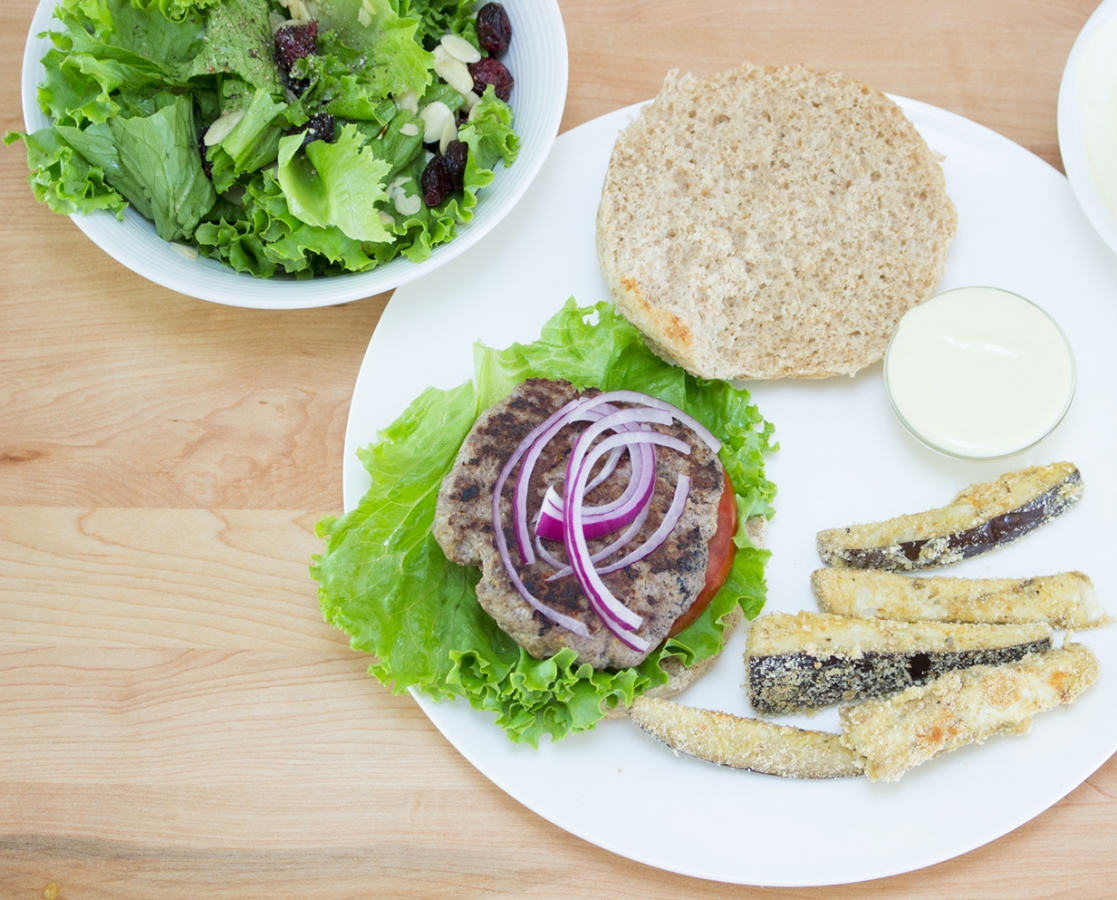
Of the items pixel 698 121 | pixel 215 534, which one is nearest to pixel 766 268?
pixel 698 121

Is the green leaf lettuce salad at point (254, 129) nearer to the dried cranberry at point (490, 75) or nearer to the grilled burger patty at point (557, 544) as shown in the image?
the dried cranberry at point (490, 75)

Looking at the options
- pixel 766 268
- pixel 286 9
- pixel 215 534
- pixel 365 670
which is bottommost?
pixel 365 670

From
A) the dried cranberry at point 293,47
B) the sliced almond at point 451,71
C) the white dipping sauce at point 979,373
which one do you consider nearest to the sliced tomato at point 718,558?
the white dipping sauce at point 979,373

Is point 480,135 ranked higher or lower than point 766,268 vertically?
higher

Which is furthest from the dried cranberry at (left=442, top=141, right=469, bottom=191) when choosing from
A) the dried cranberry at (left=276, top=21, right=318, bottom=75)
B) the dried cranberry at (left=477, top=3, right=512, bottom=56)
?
the dried cranberry at (left=276, top=21, right=318, bottom=75)

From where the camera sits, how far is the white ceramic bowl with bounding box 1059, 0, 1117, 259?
2.83 metres

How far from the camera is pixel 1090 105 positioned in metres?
Result: 2.95

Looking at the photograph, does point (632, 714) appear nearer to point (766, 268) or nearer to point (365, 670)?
point (365, 670)

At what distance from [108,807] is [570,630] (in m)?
1.47

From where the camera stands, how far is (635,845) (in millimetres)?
2518

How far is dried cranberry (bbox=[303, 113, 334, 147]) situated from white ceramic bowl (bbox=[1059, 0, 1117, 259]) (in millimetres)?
2135

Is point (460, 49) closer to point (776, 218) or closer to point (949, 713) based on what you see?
point (776, 218)

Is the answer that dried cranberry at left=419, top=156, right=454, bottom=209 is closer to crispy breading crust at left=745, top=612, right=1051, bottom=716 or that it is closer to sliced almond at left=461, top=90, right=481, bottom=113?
sliced almond at left=461, top=90, right=481, bottom=113

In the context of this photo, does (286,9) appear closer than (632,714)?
No
